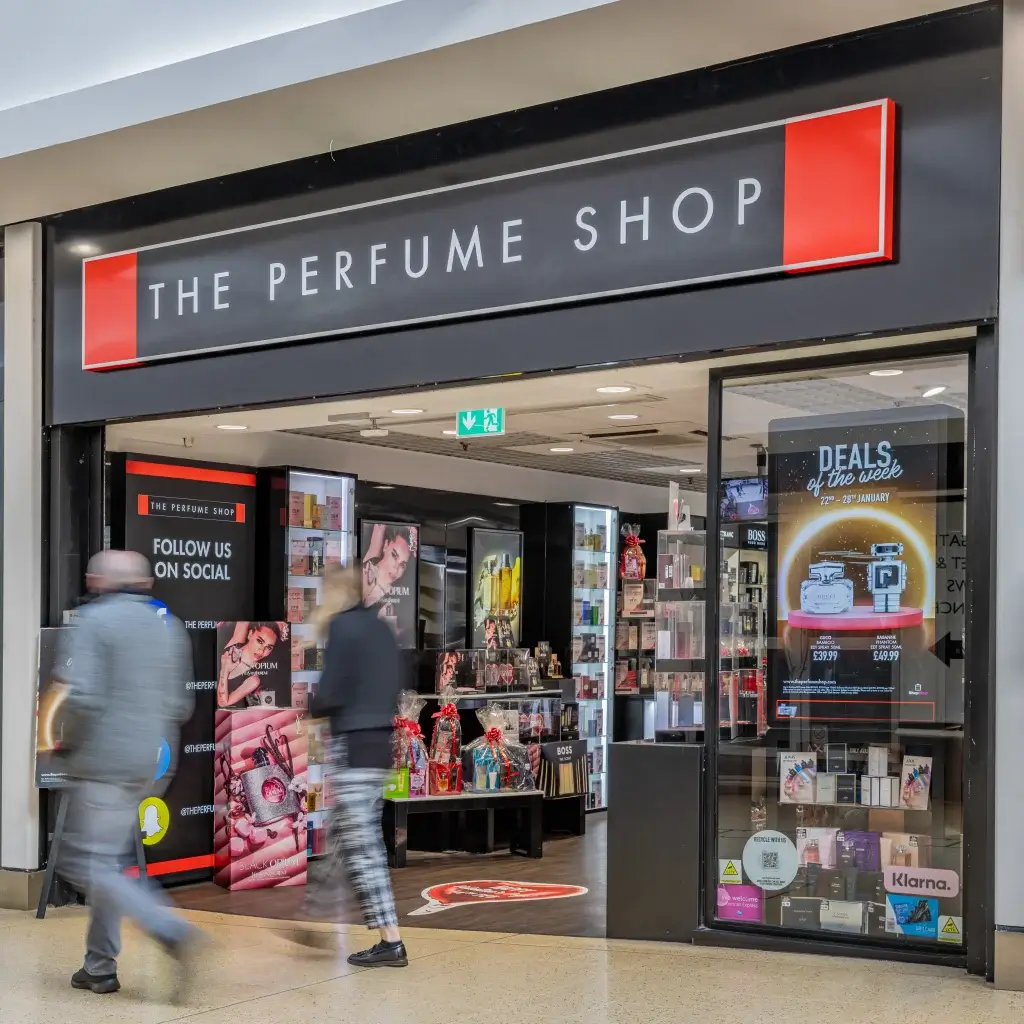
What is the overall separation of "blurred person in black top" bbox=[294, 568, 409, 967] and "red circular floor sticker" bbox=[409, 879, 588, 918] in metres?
2.04

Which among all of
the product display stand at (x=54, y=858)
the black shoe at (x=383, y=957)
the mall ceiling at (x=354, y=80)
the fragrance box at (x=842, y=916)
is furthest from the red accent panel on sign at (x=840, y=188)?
the product display stand at (x=54, y=858)

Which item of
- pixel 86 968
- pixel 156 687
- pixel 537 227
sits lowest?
pixel 86 968

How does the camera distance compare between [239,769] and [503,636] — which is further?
[503,636]

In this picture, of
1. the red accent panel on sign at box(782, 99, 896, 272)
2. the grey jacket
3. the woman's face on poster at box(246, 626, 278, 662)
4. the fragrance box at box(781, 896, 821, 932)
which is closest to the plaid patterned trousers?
the grey jacket

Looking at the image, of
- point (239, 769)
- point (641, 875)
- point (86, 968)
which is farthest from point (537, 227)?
point (239, 769)

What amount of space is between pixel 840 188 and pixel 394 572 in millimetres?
6448

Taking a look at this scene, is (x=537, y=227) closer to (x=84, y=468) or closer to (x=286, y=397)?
(x=286, y=397)

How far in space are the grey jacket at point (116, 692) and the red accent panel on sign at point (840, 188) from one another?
2691 mm

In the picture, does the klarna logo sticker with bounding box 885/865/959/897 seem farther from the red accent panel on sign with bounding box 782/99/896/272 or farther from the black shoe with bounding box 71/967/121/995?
the black shoe with bounding box 71/967/121/995

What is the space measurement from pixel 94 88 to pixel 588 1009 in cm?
444

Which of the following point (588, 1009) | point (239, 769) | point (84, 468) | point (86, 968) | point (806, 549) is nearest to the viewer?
point (588, 1009)

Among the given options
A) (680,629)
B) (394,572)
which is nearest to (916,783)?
(680,629)

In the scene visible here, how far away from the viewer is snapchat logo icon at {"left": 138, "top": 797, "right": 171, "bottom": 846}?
805 centimetres

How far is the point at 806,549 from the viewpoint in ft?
18.3
